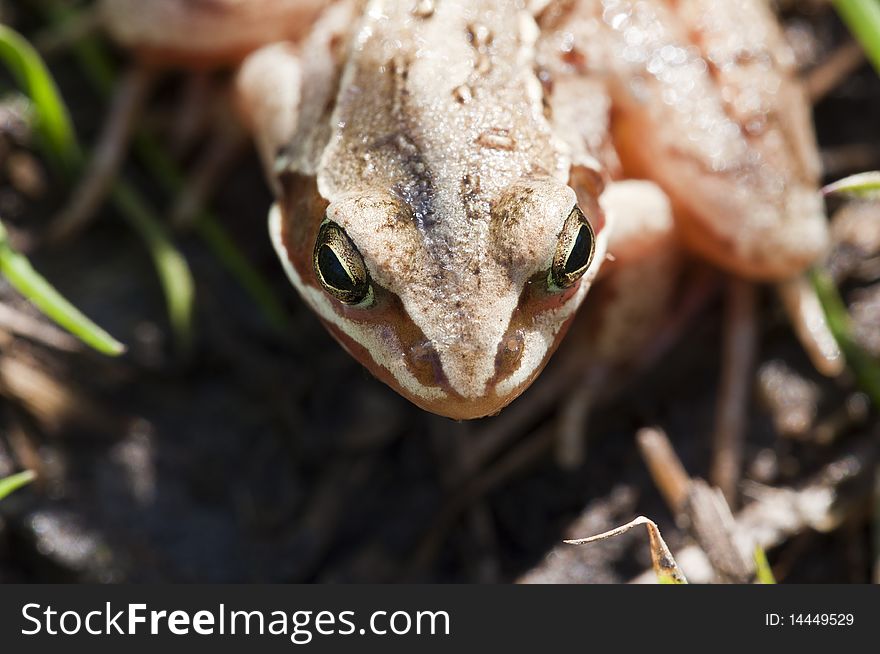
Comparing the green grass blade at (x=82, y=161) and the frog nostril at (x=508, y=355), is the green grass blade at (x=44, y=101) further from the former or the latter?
the frog nostril at (x=508, y=355)

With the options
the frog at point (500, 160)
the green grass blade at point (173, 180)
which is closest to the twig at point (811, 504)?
the frog at point (500, 160)

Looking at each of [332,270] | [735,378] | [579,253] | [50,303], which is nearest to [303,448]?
[50,303]

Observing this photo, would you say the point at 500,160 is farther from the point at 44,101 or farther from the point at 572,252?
the point at 44,101

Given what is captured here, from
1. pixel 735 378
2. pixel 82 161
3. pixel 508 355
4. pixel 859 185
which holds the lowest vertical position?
pixel 735 378

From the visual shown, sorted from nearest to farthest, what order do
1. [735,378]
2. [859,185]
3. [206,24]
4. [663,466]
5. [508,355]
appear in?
[508,355], [859,185], [663,466], [206,24], [735,378]

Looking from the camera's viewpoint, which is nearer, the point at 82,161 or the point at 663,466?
the point at 663,466
